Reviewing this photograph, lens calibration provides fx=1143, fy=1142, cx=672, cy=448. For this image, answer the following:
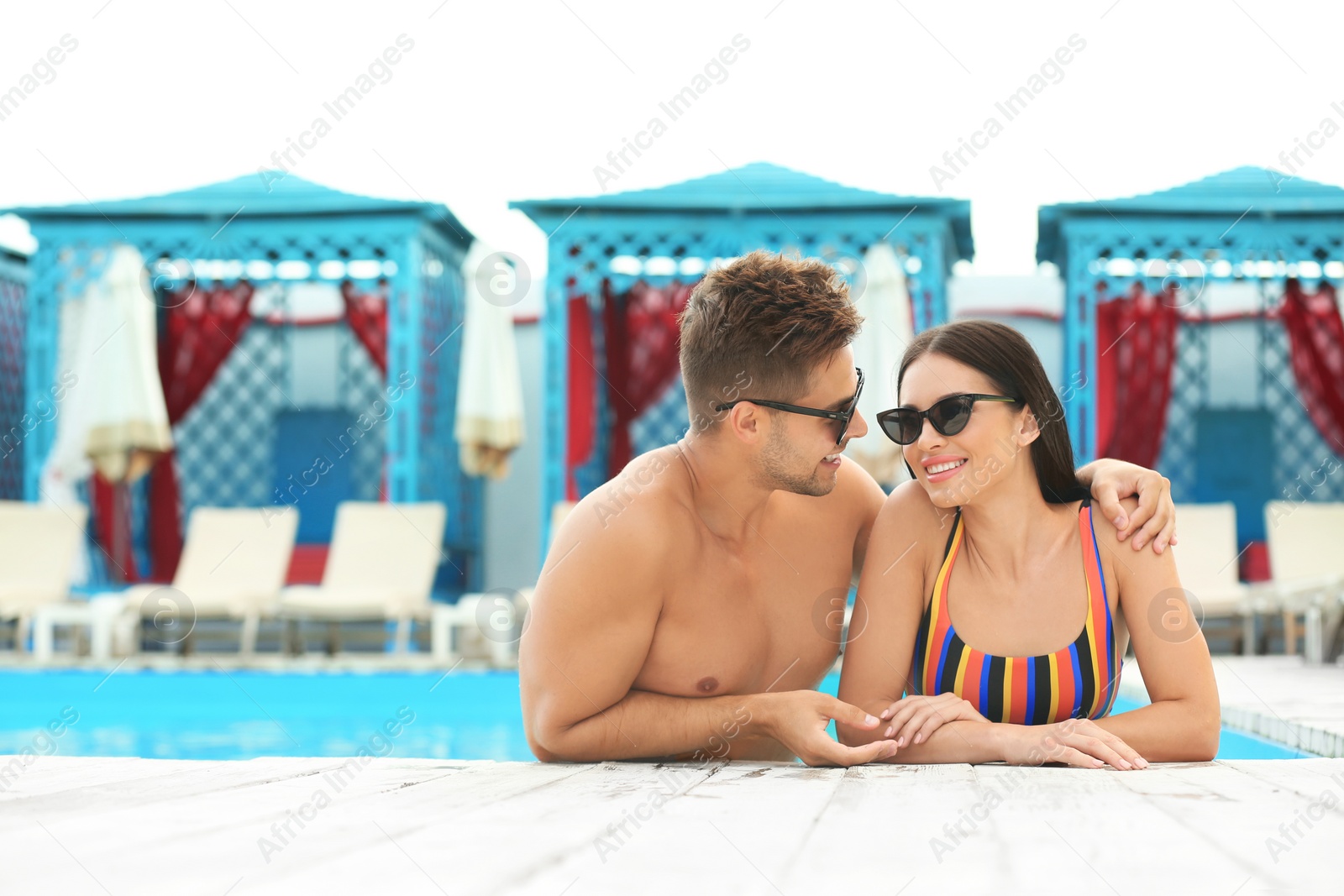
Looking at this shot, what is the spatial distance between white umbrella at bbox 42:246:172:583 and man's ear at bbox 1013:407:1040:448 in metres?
7.79

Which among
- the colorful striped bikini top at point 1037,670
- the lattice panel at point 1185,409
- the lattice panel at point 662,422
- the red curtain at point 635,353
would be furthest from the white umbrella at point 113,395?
the lattice panel at point 1185,409

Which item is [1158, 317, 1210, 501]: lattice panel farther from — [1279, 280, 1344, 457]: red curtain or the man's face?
the man's face

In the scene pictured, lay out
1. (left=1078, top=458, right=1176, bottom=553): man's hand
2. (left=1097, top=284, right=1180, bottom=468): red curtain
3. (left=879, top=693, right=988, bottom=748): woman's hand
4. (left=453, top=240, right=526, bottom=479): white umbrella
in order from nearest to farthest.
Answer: (left=879, top=693, right=988, bottom=748): woman's hand, (left=1078, top=458, right=1176, bottom=553): man's hand, (left=453, top=240, right=526, bottom=479): white umbrella, (left=1097, top=284, right=1180, bottom=468): red curtain

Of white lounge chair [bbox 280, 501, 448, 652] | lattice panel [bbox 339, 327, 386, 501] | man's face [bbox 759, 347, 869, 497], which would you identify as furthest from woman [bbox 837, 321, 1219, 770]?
lattice panel [bbox 339, 327, 386, 501]

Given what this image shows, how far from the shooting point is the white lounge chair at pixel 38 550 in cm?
841

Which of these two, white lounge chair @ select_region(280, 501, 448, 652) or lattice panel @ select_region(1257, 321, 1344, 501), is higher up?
lattice panel @ select_region(1257, 321, 1344, 501)

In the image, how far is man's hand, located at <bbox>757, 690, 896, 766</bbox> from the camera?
6.08 ft

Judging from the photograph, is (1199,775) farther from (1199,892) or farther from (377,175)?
(377,175)

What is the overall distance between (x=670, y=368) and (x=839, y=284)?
8023mm

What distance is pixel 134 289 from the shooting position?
8.69 metres

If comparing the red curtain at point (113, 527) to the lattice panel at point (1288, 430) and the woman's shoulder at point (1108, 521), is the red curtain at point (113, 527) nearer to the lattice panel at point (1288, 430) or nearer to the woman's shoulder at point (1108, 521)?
the woman's shoulder at point (1108, 521)

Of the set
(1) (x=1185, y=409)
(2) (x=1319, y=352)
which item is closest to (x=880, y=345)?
(1) (x=1185, y=409)

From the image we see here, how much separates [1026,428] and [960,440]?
0.17m

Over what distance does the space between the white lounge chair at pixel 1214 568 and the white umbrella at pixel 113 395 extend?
24.7 feet
